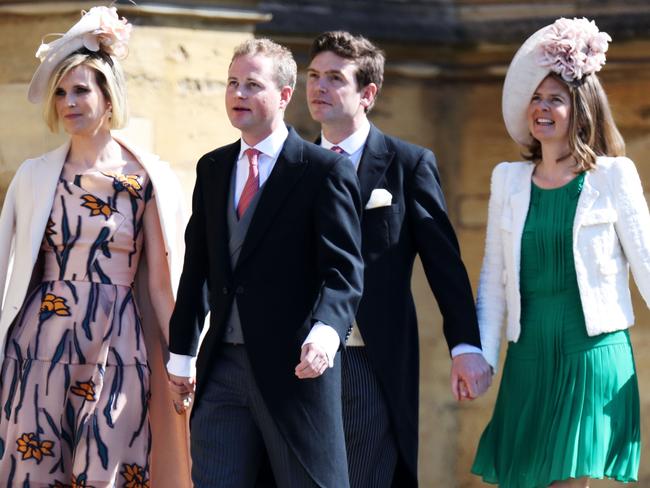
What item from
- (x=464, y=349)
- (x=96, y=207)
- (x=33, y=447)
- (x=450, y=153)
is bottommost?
(x=33, y=447)

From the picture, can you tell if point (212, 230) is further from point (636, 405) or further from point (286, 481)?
point (636, 405)

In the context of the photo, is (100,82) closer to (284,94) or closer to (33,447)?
(284,94)

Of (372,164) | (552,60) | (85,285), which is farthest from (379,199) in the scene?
(85,285)

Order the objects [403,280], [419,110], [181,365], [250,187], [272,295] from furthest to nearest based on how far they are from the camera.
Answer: [419,110] < [403,280] < [181,365] < [250,187] < [272,295]

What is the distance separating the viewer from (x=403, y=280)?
253 inches

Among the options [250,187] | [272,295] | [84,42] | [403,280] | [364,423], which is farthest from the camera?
[84,42]

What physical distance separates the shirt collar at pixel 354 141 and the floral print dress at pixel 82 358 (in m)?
0.66

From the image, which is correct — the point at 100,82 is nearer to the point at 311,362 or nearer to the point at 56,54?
the point at 56,54

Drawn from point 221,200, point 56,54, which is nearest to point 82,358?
point 221,200

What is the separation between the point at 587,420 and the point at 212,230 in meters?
1.36

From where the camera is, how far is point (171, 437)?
22.0 feet

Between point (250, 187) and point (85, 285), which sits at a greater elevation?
point (250, 187)

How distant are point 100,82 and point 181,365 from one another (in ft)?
3.43

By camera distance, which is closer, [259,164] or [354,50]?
[259,164]
